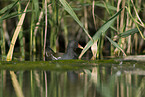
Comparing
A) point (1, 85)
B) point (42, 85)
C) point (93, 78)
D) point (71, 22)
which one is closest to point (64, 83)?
point (42, 85)

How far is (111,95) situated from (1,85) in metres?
1.06

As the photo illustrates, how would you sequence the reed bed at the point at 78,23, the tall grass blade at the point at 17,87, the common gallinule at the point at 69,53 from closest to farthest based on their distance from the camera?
the tall grass blade at the point at 17,87, the reed bed at the point at 78,23, the common gallinule at the point at 69,53

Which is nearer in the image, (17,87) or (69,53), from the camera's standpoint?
(17,87)

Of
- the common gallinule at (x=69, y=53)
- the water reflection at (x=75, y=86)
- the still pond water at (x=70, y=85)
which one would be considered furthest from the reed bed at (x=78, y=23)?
the water reflection at (x=75, y=86)

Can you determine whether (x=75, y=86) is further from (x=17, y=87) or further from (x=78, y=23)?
(x=78, y=23)

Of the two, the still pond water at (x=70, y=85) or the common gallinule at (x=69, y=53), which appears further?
the common gallinule at (x=69, y=53)

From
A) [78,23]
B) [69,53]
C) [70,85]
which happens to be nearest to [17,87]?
[70,85]

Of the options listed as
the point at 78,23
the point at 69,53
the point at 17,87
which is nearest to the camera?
the point at 17,87

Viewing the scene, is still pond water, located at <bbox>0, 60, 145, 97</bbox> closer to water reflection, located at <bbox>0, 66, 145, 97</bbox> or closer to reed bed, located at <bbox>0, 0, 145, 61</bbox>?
water reflection, located at <bbox>0, 66, 145, 97</bbox>

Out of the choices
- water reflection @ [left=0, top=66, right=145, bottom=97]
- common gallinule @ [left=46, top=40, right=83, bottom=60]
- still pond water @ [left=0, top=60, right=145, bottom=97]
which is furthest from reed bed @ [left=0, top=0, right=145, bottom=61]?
water reflection @ [left=0, top=66, right=145, bottom=97]

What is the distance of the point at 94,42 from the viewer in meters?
4.22

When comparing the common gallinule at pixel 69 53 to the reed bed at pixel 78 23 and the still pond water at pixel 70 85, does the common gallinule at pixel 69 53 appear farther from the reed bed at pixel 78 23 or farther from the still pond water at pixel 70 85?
the still pond water at pixel 70 85

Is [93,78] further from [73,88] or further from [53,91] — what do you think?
[53,91]

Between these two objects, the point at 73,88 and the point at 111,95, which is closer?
the point at 111,95
